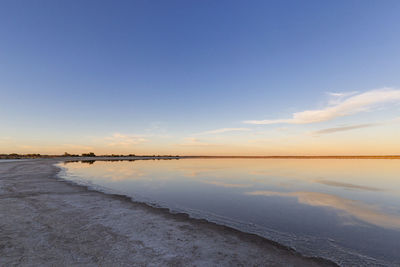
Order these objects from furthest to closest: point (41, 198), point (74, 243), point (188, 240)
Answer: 1. point (41, 198)
2. point (188, 240)
3. point (74, 243)

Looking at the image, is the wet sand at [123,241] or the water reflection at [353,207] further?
the water reflection at [353,207]

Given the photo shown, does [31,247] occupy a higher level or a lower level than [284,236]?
higher

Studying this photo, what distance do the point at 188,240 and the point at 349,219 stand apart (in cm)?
834

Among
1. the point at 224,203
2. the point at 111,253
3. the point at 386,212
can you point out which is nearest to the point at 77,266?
the point at 111,253

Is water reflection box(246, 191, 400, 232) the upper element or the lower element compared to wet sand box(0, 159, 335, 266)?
→ lower

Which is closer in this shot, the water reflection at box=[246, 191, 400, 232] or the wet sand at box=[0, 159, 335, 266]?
the wet sand at box=[0, 159, 335, 266]

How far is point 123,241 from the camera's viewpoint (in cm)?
621

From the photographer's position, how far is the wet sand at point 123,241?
16.8ft

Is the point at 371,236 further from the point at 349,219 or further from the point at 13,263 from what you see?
the point at 13,263

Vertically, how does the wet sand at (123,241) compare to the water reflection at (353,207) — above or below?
above

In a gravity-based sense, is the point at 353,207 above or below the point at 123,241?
below

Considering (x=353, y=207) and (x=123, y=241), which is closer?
(x=123, y=241)

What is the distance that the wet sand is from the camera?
511 centimetres

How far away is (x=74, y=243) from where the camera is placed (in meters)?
5.94
